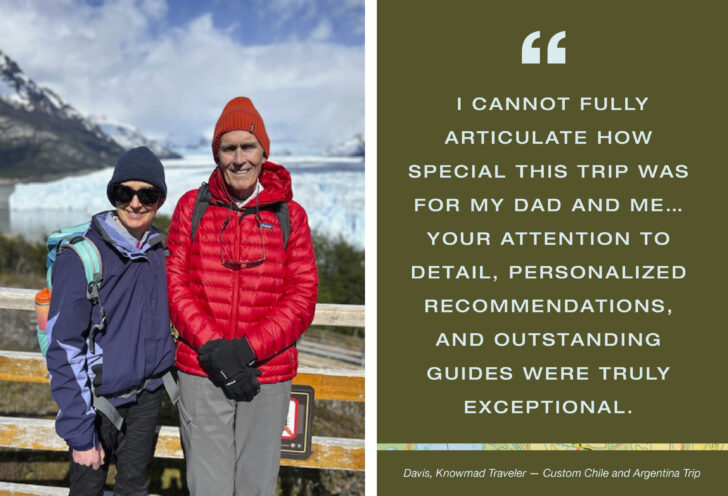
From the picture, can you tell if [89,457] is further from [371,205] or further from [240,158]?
[371,205]

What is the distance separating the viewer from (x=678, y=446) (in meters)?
2.67

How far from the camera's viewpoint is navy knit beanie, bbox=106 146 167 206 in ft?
6.59

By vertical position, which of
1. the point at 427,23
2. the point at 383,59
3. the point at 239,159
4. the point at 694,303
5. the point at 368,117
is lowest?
the point at 694,303

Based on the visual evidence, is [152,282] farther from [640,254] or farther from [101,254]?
[640,254]

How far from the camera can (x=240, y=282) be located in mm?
2135

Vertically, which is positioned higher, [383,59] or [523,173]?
[383,59]

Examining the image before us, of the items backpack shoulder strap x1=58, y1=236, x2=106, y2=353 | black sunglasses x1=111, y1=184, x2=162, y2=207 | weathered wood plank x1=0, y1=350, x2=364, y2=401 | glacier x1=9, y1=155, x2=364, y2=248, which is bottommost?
weathered wood plank x1=0, y1=350, x2=364, y2=401

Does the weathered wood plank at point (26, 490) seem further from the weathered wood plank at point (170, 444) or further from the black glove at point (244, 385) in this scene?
the black glove at point (244, 385)

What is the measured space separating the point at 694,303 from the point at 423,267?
132 cm

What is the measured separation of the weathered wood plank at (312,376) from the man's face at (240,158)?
3.63 feet

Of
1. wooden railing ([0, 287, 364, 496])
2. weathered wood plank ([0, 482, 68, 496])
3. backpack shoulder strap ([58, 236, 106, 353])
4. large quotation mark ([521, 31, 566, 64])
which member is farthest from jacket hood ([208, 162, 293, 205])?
weathered wood plank ([0, 482, 68, 496])

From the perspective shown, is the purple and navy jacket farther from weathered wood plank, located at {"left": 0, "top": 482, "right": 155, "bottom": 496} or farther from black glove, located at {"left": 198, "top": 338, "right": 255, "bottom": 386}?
weathered wood plank, located at {"left": 0, "top": 482, "right": 155, "bottom": 496}

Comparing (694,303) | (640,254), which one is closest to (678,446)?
(694,303)

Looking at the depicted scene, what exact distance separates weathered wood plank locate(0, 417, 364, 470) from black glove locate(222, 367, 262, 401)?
834 millimetres
